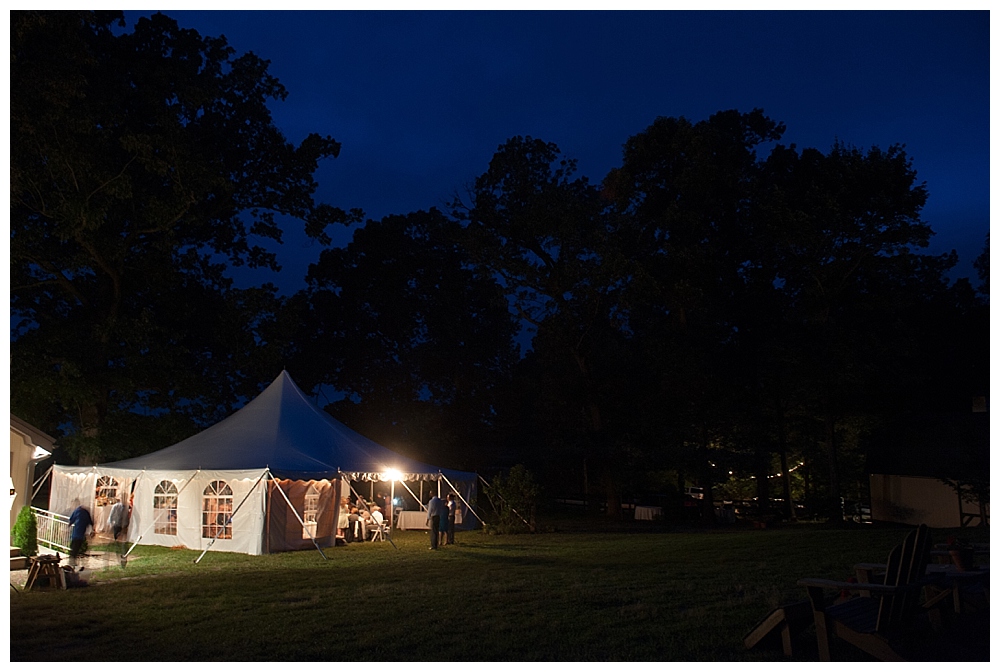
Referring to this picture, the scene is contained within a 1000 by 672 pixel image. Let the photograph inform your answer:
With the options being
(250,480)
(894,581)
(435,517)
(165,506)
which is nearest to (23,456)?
(165,506)

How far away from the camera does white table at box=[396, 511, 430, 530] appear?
22.9 metres

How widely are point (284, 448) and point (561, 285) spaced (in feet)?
47.0

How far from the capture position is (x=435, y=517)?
16.6 meters

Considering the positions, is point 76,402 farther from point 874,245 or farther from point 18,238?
point 874,245

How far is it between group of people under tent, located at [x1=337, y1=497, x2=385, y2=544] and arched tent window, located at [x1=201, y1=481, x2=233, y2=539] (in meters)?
2.39

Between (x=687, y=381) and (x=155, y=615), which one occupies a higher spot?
(x=687, y=381)

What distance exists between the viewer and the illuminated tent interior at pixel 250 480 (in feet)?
52.1

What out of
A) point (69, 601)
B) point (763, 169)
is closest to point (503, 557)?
point (69, 601)

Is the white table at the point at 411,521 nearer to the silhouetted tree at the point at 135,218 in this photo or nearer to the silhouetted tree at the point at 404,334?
the silhouetted tree at the point at 135,218

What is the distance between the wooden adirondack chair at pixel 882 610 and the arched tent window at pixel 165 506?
14.2 meters

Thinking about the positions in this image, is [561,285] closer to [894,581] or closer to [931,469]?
[931,469]

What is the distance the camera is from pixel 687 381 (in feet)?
88.2

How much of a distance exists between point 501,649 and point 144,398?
62.1ft

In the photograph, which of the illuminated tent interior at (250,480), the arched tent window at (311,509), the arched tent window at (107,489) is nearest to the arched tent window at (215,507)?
the illuminated tent interior at (250,480)
